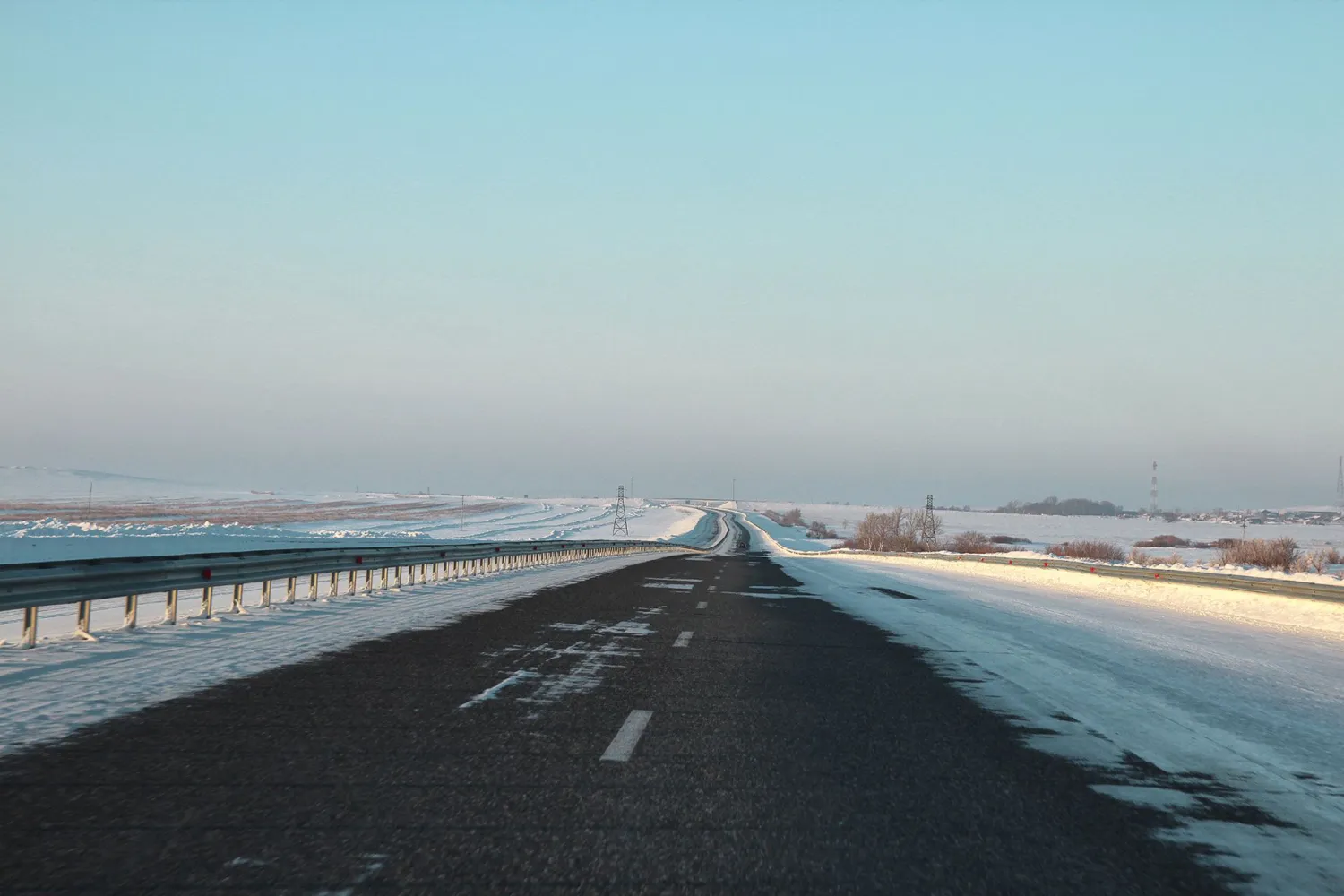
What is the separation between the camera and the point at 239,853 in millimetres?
4113

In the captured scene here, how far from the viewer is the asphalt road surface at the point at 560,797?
13.2ft

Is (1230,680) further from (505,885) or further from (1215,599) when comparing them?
(1215,599)

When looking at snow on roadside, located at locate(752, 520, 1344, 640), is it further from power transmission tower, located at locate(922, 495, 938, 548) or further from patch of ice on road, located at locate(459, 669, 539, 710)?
power transmission tower, located at locate(922, 495, 938, 548)

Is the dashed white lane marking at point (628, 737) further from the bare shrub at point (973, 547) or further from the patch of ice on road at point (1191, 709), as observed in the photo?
the bare shrub at point (973, 547)

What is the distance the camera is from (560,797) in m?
5.14

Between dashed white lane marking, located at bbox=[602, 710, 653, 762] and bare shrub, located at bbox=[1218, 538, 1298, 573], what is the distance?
106 feet

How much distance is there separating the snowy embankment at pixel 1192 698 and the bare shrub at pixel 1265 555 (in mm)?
13117

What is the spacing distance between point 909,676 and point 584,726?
4510mm

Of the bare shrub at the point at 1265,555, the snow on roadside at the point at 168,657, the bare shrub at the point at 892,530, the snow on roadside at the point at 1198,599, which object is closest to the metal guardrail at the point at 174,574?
the snow on roadside at the point at 168,657

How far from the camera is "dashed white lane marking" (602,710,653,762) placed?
6113mm

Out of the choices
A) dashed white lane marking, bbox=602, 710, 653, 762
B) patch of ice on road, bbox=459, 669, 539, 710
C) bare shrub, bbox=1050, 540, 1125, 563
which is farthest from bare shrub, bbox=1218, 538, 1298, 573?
dashed white lane marking, bbox=602, 710, 653, 762

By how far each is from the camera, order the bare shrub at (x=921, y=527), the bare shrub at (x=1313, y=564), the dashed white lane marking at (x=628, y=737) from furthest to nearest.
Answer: the bare shrub at (x=921, y=527)
the bare shrub at (x=1313, y=564)
the dashed white lane marking at (x=628, y=737)

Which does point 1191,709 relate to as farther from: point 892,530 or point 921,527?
point 892,530

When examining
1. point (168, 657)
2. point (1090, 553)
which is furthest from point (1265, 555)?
point (168, 657)
